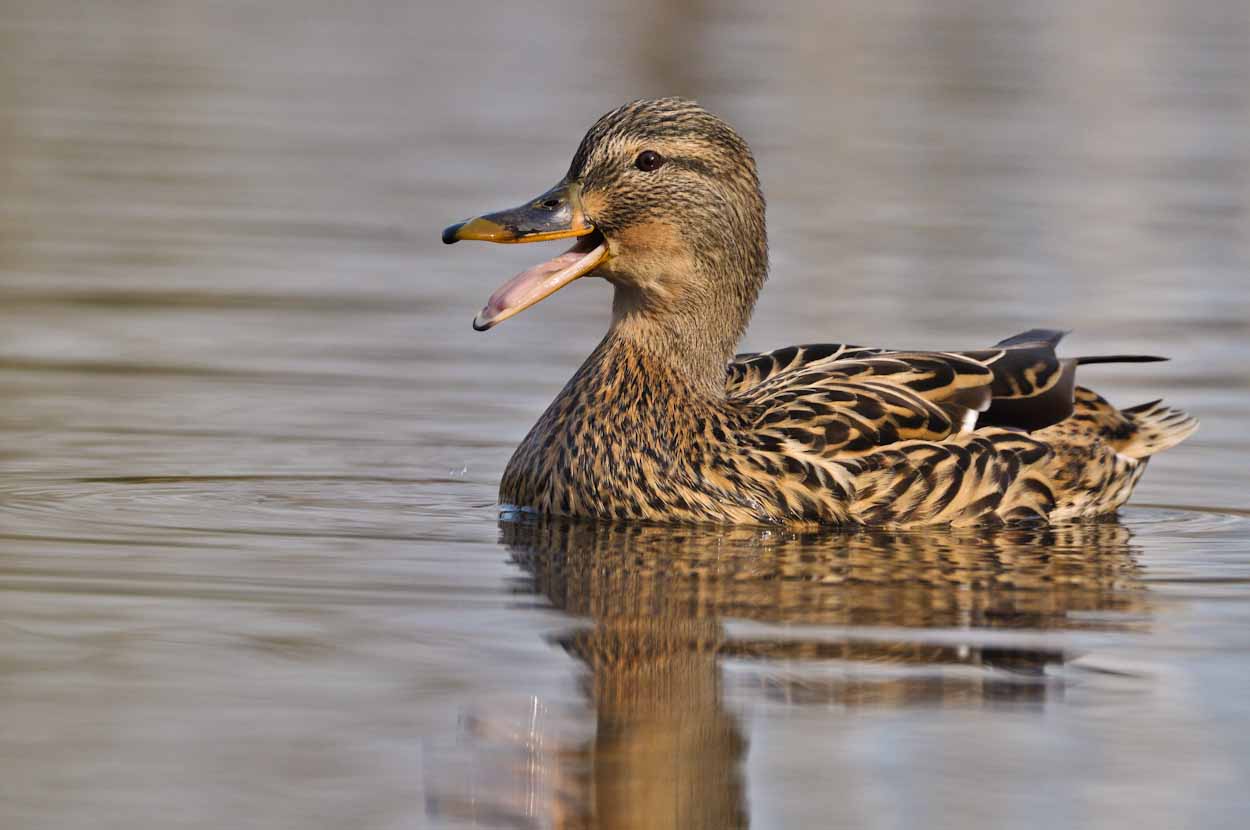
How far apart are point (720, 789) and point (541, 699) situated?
73cm

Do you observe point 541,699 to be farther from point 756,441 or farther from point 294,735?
point 756,441

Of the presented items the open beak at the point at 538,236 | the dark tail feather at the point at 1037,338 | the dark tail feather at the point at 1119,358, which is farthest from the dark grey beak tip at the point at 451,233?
the dark tail feather at the point at 1119,358

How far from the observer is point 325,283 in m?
13.9

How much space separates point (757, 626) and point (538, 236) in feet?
7.48

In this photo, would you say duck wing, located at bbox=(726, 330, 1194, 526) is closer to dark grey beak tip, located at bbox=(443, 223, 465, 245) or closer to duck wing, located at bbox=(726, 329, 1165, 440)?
duck wing, located at bbox=(726, 329, 1165, 440)

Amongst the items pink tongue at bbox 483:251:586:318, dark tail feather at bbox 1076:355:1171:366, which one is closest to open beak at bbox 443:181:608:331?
pink tongue at bbox 483:251:586:318

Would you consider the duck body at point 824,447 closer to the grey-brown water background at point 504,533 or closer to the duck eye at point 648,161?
the grey-brown water background at point 504,533

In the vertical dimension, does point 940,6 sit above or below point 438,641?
above

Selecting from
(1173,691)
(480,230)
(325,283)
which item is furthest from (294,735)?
(325,283)

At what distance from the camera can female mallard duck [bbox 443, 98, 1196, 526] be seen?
895 cm

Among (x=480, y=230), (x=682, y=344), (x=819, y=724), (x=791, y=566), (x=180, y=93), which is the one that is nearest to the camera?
(x=819, y=724)

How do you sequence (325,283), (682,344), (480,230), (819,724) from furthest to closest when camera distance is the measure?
(325,283) < (682,344) < (480,230) < (819,724)

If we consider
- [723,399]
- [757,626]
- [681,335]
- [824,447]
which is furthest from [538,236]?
[757,626]

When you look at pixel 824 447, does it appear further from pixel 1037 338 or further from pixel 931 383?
pixel 1037 338
